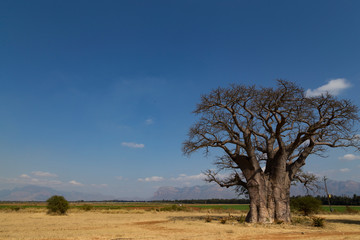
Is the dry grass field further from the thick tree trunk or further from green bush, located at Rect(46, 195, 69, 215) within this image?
green bush, located at Rect(46, 195, 69, 215)

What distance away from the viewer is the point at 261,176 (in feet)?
58.1

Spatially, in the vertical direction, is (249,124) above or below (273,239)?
above

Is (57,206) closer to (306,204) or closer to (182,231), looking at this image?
(182,231)

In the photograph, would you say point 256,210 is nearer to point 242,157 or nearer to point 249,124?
point 242,157

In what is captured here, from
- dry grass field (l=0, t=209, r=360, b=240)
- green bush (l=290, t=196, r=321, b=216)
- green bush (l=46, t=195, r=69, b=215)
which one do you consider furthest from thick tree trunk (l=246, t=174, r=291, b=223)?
green bush (l=46, t=195, r=69, b=215)

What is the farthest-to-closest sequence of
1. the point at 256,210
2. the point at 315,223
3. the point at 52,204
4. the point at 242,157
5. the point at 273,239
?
the point at 52,204 → the point at 242,157 → the point at 256,210 → the point at 315,223 → the point at 273,239

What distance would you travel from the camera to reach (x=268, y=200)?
56.5 ft

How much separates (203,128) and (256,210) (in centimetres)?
657

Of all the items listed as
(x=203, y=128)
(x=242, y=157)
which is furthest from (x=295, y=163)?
(x=203, y=128)

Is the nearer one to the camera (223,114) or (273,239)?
(273,239)

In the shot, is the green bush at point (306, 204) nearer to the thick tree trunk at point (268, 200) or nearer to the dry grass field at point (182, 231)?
the dry grass field at point (182, 231)

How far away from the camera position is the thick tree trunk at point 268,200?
16.8 meters

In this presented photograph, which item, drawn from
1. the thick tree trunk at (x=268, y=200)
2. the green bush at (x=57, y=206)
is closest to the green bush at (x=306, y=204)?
the thick tree trunk at (x=268, y=200)

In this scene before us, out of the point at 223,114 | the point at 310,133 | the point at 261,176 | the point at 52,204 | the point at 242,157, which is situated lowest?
the point at 52,204
